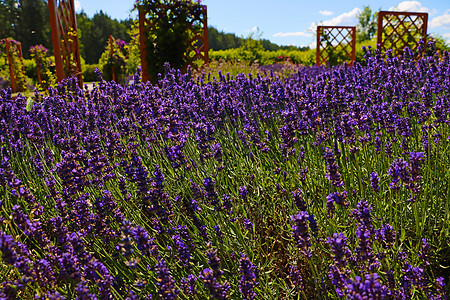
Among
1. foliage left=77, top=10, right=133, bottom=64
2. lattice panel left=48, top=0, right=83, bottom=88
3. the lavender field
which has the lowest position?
the lavender field

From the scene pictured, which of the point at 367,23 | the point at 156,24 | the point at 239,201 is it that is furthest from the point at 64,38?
the point at 367,23

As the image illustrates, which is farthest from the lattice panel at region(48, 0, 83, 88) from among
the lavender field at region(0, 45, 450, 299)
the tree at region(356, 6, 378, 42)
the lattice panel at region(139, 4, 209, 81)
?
the tree at region(356, 6, 378, 42)

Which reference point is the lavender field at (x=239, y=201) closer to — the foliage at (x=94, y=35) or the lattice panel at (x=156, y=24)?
the lattice panel at (x=156, y=24)

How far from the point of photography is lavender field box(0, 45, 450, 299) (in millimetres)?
1678

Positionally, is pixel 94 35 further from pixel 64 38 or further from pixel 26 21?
pixel 64 38

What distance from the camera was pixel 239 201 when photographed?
2.67 meters

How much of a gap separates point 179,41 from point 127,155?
7.38 metres

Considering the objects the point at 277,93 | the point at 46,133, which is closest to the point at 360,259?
the point at 277,93

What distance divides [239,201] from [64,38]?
767cm

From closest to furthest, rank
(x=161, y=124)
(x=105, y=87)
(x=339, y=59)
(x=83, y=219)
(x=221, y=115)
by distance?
(x=83, y=219) → (x=161, y=124) → (x=221, y=115) → (x=105, y=87) → (x=339, y=59)

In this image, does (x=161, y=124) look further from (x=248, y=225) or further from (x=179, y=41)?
(x=179, y=41)

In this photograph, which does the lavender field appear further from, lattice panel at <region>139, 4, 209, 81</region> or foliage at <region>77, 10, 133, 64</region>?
foliage at <region>77, 10, 133, 64</region>

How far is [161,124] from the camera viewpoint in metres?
3.32

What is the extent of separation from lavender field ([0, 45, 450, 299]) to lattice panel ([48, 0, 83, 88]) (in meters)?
3.56
